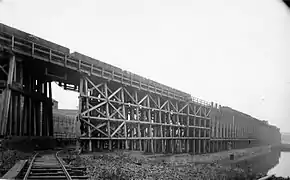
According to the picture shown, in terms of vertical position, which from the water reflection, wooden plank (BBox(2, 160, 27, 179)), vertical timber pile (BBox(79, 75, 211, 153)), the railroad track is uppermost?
vertical timber pile (BBox(79, 75, 211, 153))

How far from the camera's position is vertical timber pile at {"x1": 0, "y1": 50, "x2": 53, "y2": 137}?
29.8 feet

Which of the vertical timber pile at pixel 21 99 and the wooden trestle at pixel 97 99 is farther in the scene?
the wooden trestle at pixel 97 99

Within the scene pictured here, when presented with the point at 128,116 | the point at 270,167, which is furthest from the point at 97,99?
the point at 270,167

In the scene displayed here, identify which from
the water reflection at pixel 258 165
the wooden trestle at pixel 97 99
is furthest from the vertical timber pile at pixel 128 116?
the water reflection at pixel 258 165

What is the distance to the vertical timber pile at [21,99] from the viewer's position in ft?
29.8

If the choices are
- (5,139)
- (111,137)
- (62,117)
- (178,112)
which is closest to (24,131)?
(5,139)

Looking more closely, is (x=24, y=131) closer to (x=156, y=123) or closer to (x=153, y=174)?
(x=156, y=123)

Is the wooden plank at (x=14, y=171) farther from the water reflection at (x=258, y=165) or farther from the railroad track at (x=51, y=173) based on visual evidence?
the water reflection at (x=258, y=165)

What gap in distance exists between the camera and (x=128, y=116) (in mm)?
14242

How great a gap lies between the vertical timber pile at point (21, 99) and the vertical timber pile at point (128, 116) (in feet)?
8.48

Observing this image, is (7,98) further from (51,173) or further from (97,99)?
(51,173)

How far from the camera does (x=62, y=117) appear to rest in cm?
2906

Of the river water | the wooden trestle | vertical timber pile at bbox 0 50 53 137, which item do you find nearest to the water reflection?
the river water

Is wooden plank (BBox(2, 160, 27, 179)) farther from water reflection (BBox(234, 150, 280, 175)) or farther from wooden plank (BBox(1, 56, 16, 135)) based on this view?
water reflection (BBox(234, 150, 280, 175))
